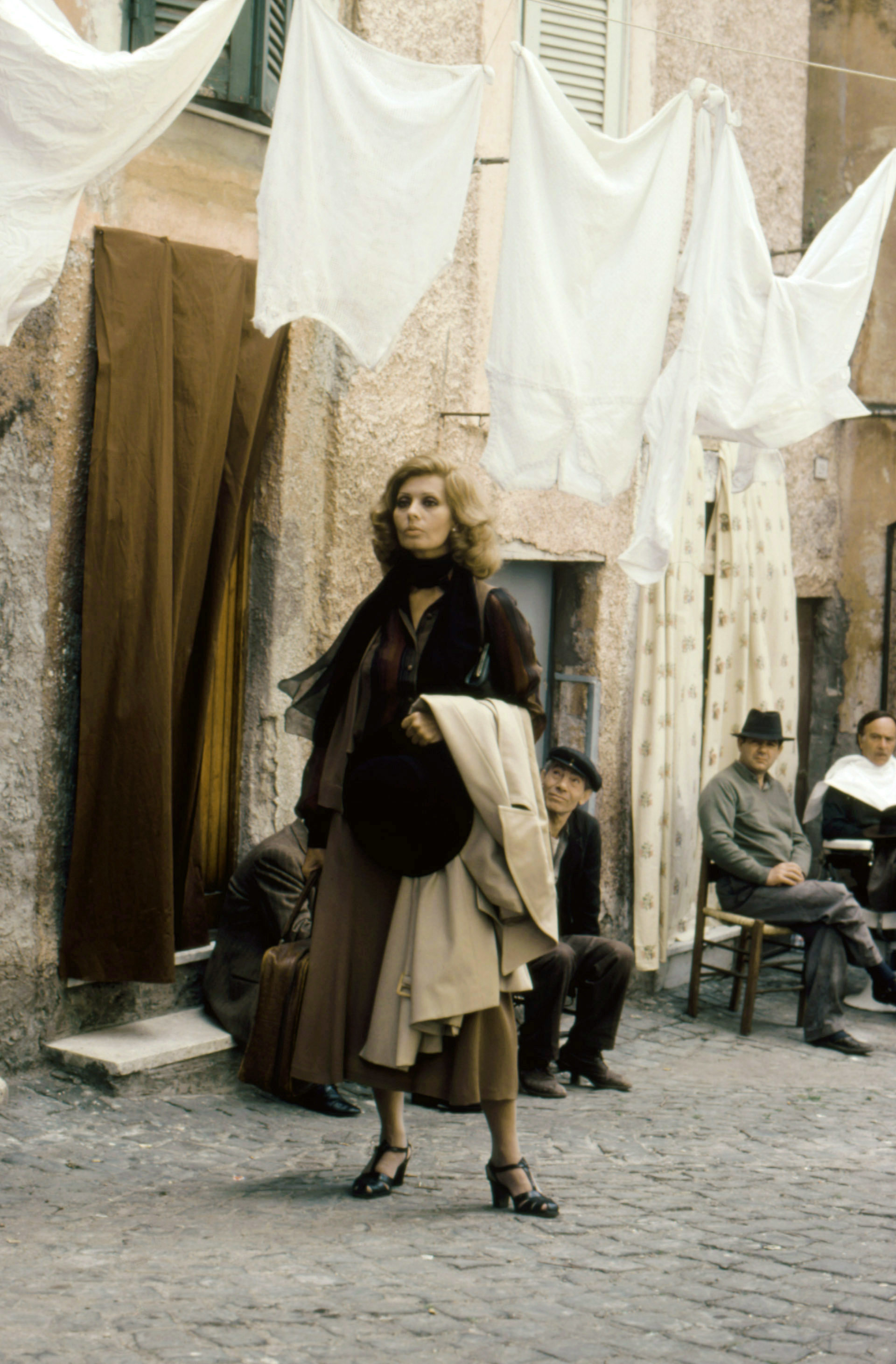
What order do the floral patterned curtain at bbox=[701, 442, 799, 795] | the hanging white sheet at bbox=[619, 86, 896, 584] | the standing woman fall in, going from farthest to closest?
the floral patterned curtain at bbox=[701, 442, 799, 795] → the hanging white sheet at bbox=[619, 86, 896, 584] → the standing woman

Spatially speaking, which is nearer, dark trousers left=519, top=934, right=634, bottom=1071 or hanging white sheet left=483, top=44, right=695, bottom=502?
hanging white sheet left=483, top=44, right=695, bottom=502

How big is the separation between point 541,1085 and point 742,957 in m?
2.46

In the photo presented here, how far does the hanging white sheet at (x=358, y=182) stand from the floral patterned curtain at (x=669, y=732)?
3.51 metres

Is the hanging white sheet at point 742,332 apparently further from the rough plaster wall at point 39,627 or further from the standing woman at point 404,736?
the rough plaster wall at point 39,627

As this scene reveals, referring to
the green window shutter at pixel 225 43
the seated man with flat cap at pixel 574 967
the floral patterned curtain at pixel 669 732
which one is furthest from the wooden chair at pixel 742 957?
the green window shutter at pixel 225 43

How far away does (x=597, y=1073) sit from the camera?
641 centimetres

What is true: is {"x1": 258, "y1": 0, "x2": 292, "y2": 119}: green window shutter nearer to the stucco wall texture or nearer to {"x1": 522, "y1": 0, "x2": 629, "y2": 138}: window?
the stucco wall texture

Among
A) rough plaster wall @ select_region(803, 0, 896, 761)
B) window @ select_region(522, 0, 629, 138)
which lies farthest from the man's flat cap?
rough plaster wall @ select_region(803, 0, 896, 761)

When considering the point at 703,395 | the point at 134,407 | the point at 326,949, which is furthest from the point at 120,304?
the point at 326,949

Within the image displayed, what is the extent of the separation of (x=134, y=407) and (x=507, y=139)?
3.07 meters

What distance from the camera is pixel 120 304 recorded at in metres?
5.62

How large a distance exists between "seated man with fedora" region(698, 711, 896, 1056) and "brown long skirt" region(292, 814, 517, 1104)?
12.4 ft

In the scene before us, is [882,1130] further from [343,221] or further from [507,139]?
[507,139]

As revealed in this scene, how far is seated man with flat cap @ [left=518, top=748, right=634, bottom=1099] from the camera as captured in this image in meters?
6.21
